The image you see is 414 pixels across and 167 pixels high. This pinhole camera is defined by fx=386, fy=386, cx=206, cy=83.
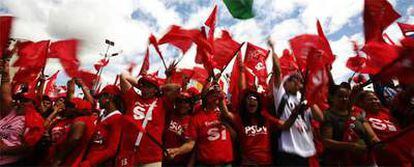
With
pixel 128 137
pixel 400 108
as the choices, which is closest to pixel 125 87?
pixel 128 137

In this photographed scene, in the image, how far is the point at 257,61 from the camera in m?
6.47

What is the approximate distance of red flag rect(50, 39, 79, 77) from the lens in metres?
5.63

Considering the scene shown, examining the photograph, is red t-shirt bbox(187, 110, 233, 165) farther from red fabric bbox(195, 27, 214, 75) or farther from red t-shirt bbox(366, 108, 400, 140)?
red t-shirt bbox(366, 108, 400, 140)

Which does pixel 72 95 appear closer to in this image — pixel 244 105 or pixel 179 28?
pixel 179 28

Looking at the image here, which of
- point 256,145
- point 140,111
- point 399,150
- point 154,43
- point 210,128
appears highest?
point 154,43

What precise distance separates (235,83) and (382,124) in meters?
1.97

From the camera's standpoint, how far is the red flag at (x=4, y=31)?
4762 mm

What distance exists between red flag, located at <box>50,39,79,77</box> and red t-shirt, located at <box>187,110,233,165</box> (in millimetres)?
2088

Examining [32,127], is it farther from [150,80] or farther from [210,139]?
[210,139]

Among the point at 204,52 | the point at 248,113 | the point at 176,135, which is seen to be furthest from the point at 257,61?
the point at 176,135

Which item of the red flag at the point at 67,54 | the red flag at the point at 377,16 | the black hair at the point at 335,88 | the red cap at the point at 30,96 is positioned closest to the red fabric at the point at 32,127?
the red cap at the point at 30,96

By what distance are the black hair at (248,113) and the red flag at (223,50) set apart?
41.9 inches

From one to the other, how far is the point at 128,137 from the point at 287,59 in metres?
3.26

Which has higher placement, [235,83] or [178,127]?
[235,83]
